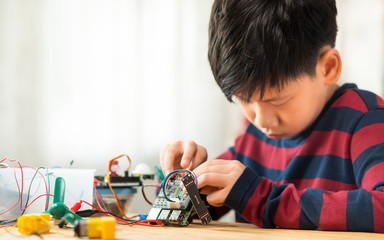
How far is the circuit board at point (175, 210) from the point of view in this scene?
25.1 inches

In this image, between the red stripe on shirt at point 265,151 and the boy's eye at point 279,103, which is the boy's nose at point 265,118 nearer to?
the boy's eye at point 279,103

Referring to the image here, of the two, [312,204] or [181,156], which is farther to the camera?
[181,156]

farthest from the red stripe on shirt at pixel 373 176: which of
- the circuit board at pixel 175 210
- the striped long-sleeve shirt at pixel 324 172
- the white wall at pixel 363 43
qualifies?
the white wall at pixel 363 43

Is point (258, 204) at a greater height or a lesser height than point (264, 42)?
lesser

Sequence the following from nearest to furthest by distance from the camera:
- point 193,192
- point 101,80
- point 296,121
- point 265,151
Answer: point 193,192 → point 296,121 → point 265,151 → point 101,80

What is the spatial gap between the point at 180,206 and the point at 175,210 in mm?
12

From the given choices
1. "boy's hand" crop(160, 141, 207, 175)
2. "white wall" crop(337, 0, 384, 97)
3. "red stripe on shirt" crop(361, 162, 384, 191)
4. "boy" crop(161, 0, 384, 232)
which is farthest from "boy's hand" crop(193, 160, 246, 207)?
"white wall" crop(337, 0, 384, 97)

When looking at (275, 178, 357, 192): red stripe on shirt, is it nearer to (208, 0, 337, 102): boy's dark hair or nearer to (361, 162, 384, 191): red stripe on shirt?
(361, 162, 384, 191): red stripe on shirt

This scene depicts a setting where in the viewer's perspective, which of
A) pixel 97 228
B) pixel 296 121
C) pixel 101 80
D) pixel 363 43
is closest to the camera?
pixel 97 228

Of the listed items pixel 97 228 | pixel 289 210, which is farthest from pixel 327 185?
pixel 97 228

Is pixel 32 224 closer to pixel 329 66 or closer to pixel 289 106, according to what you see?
pixel 289 106

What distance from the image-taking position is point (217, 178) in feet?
2.14

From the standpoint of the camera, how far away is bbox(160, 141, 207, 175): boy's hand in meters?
0.82

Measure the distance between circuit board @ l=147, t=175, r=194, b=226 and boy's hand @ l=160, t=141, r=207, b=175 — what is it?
4.9 inches
